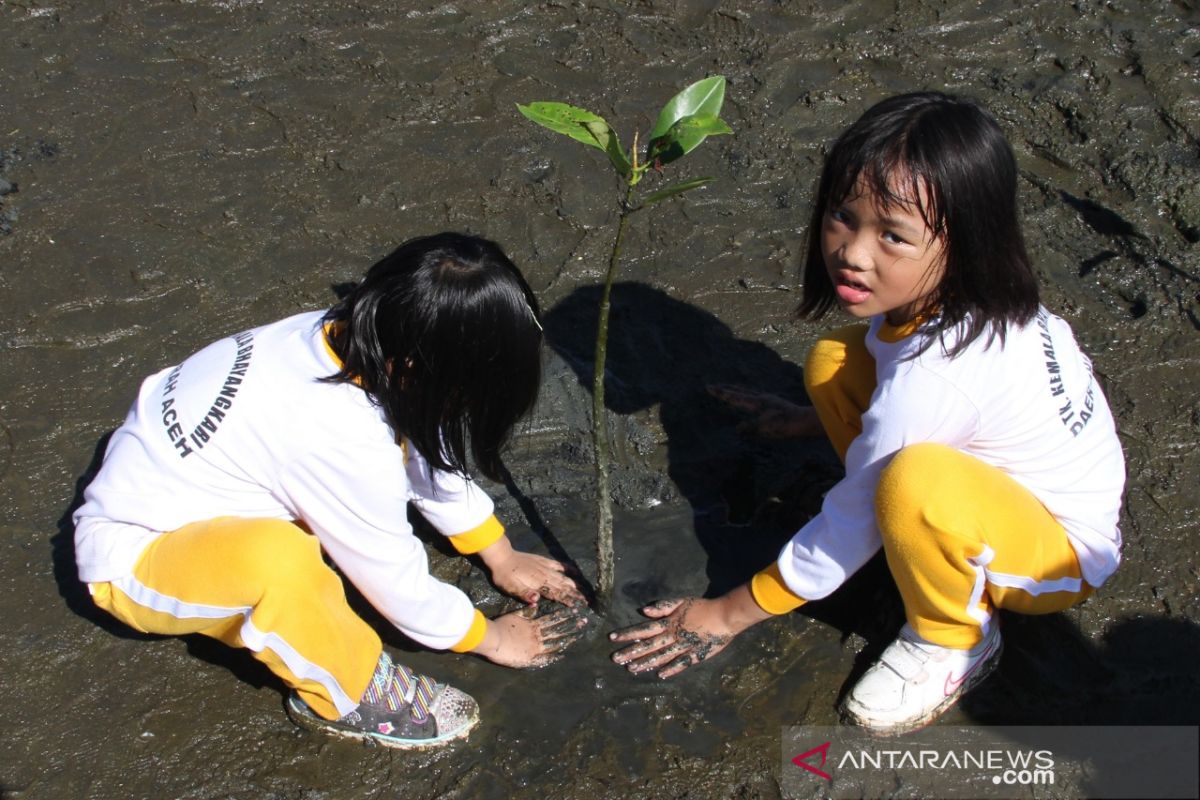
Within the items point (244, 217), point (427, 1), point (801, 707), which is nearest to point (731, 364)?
point (801, 707)

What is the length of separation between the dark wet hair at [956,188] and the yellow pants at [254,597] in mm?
1243

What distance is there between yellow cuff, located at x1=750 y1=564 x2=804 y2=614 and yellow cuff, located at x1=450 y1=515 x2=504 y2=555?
0.62 meters

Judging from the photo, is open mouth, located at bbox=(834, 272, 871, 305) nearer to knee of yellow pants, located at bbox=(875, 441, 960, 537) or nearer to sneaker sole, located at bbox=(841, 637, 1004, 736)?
knee of yellow pants, located at bbox=(875, 441, 960, 537)

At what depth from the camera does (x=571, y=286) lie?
335 centimetres

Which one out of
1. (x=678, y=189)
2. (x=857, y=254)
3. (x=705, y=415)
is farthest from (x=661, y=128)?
(x=705, y=415)

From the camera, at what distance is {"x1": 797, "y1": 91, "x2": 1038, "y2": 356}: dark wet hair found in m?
2.00

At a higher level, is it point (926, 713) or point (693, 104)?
point (693, 104)

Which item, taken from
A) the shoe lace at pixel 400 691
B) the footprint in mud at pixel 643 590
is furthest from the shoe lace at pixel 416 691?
the footprint in mud at pixel 643 590

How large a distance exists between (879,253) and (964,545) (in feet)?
1.90

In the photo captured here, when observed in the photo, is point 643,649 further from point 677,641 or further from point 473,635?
point 473,635

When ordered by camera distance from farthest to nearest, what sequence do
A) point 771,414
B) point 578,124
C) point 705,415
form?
point 705,415, point 771,414, point 578,124

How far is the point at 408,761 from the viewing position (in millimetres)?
2285

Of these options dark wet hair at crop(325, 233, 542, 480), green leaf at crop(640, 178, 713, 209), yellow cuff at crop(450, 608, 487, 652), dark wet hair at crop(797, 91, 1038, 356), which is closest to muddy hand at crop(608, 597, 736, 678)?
yellow cuff at crop(450, 608, 487, 652)

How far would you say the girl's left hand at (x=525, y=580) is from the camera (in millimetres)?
2611
